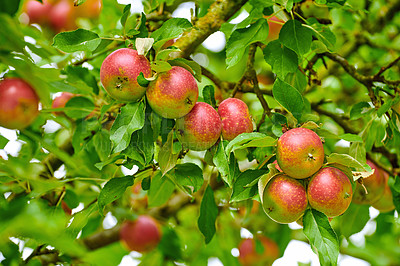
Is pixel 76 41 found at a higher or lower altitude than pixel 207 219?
higher

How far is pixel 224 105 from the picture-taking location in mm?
1069

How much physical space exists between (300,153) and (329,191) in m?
0.10

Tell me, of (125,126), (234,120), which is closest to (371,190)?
(234,120)

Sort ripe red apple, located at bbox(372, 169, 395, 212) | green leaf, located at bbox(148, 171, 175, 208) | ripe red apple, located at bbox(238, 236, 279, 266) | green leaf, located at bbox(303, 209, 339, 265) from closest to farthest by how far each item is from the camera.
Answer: green leaf, located at bbox(303, 209, 339, 265) → green leaf, located at bbox(148, 171, 175, 208) → ripe red apple, located at bbox(372, 169, 395, 212) → ripe red apple, located at bbox(238, 236, 279, 266)

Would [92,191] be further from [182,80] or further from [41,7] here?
[182,80]

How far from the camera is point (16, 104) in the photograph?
3.21 ft

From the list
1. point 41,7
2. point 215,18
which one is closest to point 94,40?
point 215,18

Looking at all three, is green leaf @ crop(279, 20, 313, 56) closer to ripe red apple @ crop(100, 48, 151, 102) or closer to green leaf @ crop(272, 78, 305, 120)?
green leaf @ crop(272, 78, 305, 120)

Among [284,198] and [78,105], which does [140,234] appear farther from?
[284,198]

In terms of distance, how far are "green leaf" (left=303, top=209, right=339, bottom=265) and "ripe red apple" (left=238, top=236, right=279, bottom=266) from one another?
2.73ft

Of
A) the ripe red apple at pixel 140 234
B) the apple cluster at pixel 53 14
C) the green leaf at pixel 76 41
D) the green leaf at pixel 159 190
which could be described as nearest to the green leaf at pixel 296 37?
the green leaf at pixel 76 41

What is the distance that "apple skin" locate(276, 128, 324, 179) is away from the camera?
0.93 meters

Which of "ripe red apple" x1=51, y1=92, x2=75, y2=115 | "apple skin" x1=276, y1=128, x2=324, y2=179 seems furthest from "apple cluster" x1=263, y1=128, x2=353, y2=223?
"ripe red apple" x1=51, y1=92, x2=75, y2=115

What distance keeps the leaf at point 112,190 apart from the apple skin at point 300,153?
35 cm
